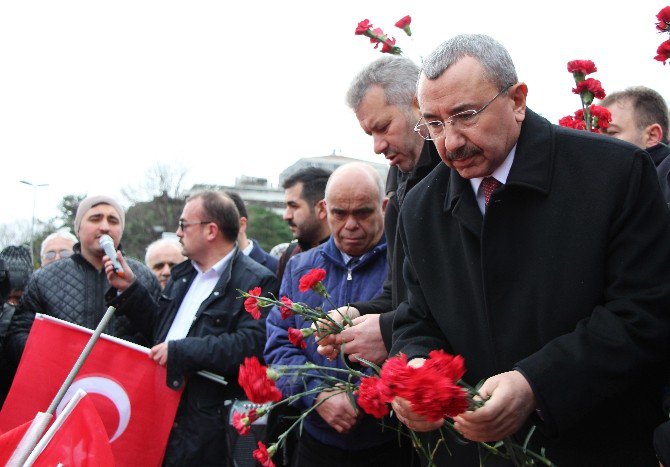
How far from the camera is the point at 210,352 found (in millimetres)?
4012

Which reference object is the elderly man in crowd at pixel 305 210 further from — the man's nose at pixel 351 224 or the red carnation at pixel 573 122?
the red carnation at pixel 573 122

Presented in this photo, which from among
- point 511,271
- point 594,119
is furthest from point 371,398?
point 594,119

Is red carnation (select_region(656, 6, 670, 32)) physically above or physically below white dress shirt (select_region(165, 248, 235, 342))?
above

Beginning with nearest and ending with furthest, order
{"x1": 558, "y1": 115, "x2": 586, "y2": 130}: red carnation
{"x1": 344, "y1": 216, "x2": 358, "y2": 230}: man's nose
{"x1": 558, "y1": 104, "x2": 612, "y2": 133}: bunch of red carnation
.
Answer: {"x1": 558, "y1": 104, "x2": 612, "y2": 133}: bunch of red carnation
{"x1": 558, "y1": 115, "x2": 586, "y2": 130}: red carnation
{"x1": 344, "y1": 216, "x2": 358, "y2": 230}: man's nose

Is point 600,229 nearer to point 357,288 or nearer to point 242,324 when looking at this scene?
point 357,288

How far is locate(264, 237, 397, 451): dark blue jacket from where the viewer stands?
3.33 m

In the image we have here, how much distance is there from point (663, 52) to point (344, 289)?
1767 mm

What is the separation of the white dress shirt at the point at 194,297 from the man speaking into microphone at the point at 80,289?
1.72ft

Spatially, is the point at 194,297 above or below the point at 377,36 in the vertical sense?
below

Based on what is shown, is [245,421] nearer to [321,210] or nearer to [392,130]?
[392,130]

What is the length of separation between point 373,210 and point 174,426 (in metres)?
1.72

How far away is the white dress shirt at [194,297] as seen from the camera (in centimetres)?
436

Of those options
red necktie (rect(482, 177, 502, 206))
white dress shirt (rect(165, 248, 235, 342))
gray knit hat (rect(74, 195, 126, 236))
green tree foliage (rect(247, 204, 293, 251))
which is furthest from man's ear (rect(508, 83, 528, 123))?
green tree foliage (rect(247, 204, 293, 251))

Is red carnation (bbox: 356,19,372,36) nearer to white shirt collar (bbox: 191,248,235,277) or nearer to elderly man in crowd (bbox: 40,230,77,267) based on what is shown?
white shirt collar (bbox: 191,248,235,277)
